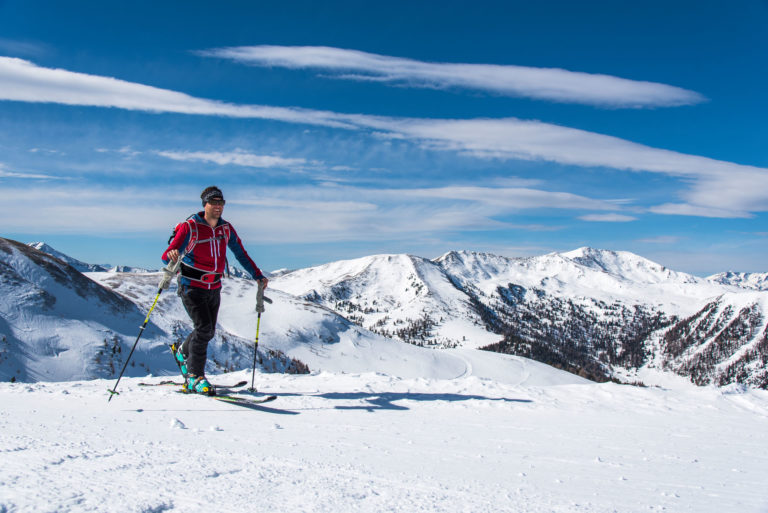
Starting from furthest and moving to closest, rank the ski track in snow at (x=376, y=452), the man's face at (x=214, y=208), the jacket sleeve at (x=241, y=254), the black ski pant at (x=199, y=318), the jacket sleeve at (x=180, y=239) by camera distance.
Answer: the jacket sleeve at (x=241, y=254), the man's face at (x=214, y=208), the black ski pant at (x=199, y=318), the jacket sleeve at (x=180, y=239), the ski track in snow at (x=376, y=452)

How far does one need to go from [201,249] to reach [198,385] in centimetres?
294

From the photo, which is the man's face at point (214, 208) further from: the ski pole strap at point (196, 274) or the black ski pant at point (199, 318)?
the black ski pant at point (199, 318)

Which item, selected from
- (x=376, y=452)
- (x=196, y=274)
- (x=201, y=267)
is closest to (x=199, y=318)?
(x=196, y=274)

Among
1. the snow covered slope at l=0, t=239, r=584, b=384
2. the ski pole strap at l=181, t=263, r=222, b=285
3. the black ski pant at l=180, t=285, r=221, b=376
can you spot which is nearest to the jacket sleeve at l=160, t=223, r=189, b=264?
the ski pole strap at l=181, t=263, r=222, b=285

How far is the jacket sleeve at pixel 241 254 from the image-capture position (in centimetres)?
→ 1028

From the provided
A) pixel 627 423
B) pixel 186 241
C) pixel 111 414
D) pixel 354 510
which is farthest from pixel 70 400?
pixel 627 423

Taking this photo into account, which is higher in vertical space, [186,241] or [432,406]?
[186,241]

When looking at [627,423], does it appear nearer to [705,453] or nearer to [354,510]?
[705,453]

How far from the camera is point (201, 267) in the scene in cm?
936

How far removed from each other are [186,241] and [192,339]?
2.17 meters

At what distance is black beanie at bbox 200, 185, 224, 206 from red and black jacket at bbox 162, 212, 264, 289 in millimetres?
356

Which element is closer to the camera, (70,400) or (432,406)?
(70,400)

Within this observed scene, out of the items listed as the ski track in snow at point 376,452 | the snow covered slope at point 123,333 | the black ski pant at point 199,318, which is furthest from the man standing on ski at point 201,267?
the snow covered slope at point 123,333

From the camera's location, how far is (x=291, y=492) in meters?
4.16
